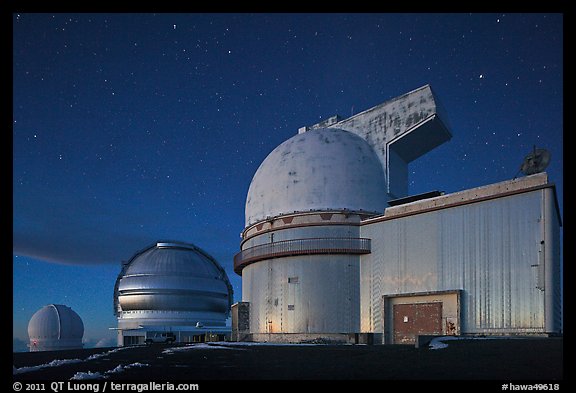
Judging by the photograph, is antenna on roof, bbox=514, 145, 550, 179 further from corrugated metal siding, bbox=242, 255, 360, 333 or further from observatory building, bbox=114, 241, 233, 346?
observatory building, bbox=114, 241, 233, 346

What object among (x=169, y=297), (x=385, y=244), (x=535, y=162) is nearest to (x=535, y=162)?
(x=535, y=162)

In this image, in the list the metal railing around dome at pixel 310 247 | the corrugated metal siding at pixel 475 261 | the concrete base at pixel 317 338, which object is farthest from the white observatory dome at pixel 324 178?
the concrete base at pixel 317 338

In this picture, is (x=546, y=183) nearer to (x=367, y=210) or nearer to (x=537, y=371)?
(x=367, y=210)

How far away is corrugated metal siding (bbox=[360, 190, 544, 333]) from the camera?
2102cm

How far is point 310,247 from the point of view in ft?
95.8

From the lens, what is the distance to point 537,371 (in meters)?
9.81

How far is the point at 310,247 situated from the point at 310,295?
110 inches

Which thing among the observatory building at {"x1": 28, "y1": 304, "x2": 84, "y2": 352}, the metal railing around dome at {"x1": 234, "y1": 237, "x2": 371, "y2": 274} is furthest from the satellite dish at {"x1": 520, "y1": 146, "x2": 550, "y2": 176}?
the observatory building at {"x1": 28, "y1": 304, "x2": 84, "y2": 352}

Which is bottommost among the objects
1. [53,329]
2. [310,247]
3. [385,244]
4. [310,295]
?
[53,329]

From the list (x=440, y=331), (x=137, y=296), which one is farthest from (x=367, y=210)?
(x=137, y=296)

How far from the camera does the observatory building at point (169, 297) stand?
173ft

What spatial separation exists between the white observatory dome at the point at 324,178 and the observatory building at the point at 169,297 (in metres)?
24.6

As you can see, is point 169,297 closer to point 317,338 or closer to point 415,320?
point 317,338
